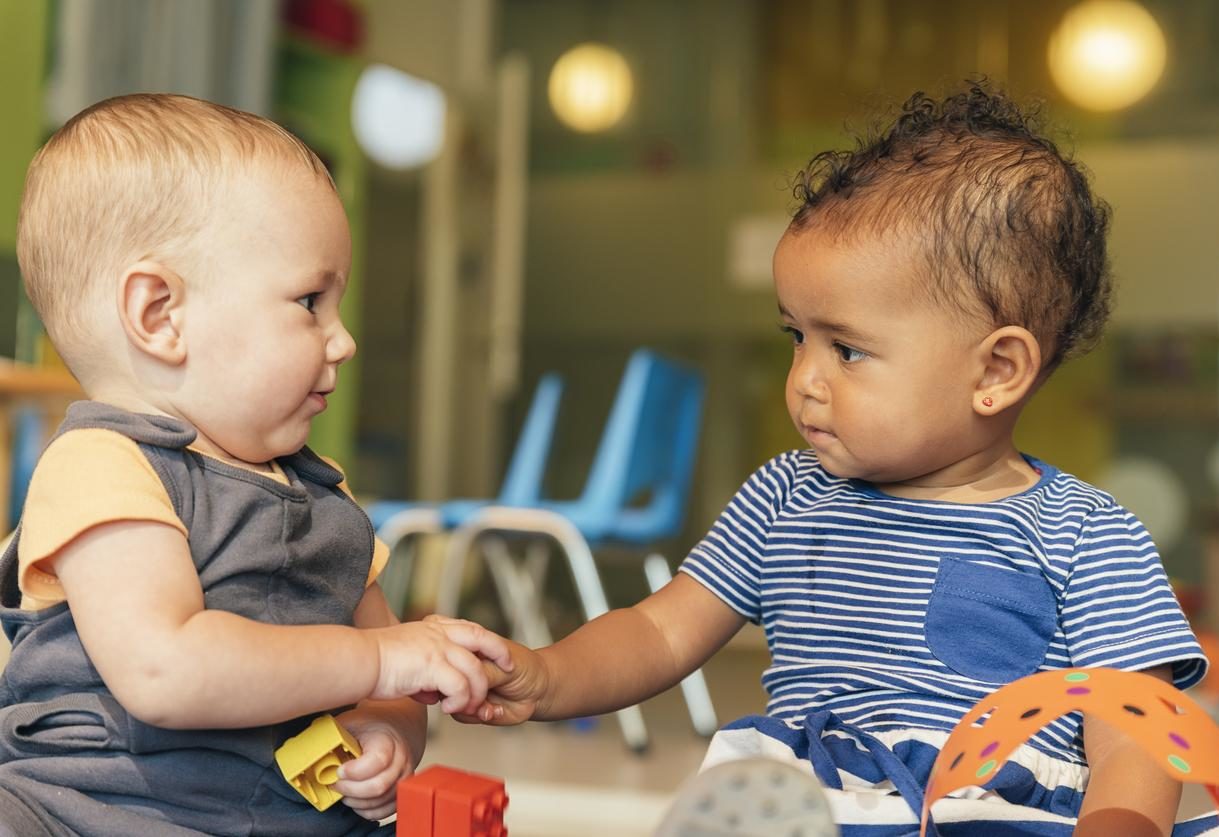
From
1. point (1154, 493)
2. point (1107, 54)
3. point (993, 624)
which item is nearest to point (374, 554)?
point (993, 624)

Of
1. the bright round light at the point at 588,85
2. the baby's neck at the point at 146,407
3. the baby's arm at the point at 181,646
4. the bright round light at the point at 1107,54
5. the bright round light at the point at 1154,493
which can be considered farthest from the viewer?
the bright round light at the point at 588,85

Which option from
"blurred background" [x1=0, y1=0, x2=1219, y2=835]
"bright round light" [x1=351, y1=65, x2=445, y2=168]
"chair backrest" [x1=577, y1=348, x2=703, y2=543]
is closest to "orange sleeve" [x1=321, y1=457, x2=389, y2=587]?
"chair backrest" [x1=577, y1=348, x2=703, y2=543]

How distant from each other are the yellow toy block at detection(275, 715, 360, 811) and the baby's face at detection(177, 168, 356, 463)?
0.52 feet

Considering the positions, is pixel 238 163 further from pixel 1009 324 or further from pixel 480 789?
pixel 1009 324

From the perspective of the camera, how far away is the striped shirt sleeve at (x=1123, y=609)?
78cm

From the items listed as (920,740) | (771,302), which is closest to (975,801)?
(920,740)

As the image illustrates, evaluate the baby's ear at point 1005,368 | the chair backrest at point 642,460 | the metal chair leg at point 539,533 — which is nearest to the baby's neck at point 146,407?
the baby's ear at point 1005,368

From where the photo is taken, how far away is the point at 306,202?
2.43ft

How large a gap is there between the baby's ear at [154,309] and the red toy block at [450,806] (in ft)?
0.88

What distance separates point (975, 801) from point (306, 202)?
1.58 ft

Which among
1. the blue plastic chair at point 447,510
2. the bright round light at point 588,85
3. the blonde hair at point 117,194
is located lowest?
the blue plastic chair at point 447,510

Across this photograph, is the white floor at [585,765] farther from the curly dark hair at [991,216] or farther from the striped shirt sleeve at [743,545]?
the curly dark hair at [991,216]

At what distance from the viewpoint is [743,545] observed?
0.94 meters

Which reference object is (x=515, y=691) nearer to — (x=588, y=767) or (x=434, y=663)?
(x=434, y=663)
